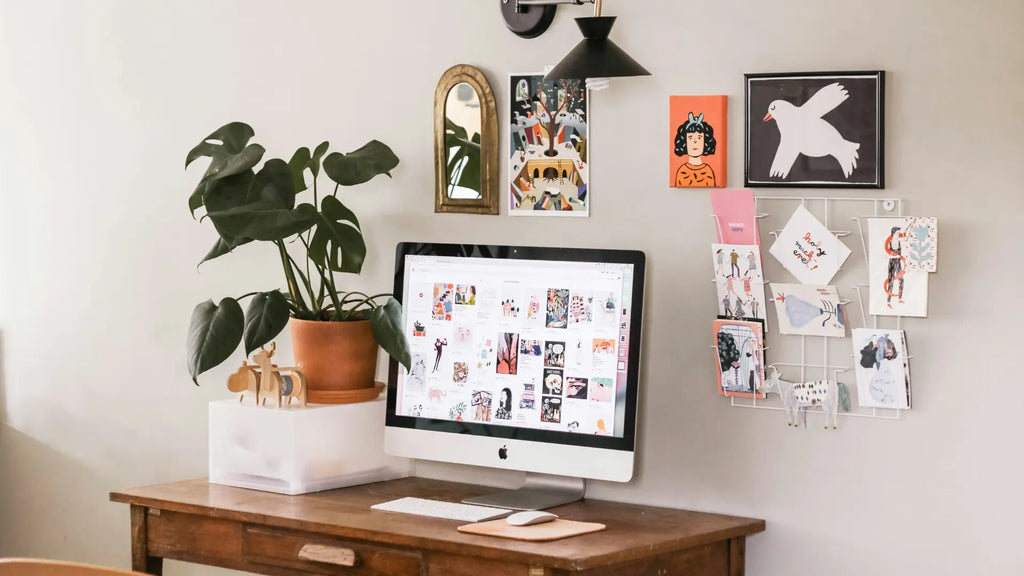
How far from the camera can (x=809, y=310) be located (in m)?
2.15

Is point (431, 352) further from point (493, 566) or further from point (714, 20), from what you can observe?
point (714, 20)

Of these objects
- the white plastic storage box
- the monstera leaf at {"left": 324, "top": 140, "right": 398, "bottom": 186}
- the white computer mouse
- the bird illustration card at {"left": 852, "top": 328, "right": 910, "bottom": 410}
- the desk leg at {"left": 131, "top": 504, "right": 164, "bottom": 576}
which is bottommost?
the desk leg at {"left": 131, "top": 504, "right": 164, "bottom": 576}

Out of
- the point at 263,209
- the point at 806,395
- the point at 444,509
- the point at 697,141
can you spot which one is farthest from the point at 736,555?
the point at 263,209

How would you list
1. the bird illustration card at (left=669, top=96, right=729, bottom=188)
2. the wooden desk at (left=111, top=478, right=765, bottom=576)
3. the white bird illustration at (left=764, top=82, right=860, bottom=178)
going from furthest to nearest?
the bird illustration card at (left=669, top=96, right=729, bottom=188) < the white bird illustration at (left=764, top=82, right=860, bottom=178) < the wooden desk at (left=111, top=478, right=765, bottom=576)

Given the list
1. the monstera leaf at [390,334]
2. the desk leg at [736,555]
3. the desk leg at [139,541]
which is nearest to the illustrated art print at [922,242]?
the desk leg at [736,555]

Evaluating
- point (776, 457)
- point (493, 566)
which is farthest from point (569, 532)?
point (776, 457)

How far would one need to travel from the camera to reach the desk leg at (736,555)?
2158 mm

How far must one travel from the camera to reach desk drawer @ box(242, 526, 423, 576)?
6.56 feet

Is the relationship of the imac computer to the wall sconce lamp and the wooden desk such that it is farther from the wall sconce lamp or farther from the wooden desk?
the wall sconce lamp

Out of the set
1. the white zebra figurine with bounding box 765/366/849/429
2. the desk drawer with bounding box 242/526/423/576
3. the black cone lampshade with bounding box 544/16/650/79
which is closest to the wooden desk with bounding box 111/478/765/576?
the desk drawer with bounding box 242/526/423/576

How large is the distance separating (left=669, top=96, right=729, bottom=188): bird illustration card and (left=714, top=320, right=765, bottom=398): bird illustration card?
0.86 feet

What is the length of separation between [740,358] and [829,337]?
0.53ft

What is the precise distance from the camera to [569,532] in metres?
1.97

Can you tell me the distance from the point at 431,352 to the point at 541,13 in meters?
0.69
